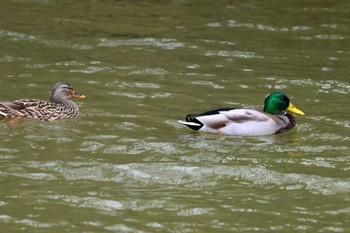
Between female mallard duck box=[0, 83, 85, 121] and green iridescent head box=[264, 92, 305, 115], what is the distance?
2577mm

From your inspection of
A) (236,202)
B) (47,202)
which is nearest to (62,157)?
(47,202)

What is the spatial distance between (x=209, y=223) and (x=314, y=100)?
5681 millimetres

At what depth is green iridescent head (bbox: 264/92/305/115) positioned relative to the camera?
1355cm

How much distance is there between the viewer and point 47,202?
984 centimetres

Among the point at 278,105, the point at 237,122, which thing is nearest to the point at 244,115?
the point at 237,122

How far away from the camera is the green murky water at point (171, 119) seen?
972 centimetres

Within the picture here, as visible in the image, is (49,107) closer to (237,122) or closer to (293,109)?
(237,122)

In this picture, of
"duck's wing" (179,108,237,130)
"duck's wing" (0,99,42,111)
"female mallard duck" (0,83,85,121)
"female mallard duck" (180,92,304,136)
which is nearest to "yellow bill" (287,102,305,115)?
"female mallard duck" (180,92,304,136)

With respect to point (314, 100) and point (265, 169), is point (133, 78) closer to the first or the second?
point (314, 100)

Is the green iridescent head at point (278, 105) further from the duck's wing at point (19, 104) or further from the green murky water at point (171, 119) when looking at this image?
the duck's wing at point (19, 104)

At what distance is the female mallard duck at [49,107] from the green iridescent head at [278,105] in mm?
2577

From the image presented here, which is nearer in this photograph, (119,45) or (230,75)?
(230,75)

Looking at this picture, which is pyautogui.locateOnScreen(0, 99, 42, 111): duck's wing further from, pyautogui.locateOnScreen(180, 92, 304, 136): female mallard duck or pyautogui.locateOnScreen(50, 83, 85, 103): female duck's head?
pyautogui.locateOnScreen(180, 92, 304, 136): female mallard duck

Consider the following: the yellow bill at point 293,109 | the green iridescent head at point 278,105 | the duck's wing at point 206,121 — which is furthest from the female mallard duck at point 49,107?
the yellow bill at point 293,109
